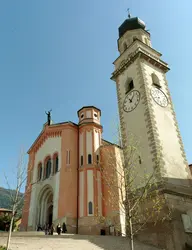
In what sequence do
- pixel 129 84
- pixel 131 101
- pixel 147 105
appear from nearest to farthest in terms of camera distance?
1. pixel 147 105
2. pixel 131 101
3. pixel 129 84

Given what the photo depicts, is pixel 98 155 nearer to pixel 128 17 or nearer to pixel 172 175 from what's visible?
pixel 172 175

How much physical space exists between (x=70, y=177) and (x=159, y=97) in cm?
1285

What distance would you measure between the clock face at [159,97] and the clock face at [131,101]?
1424 millimetres

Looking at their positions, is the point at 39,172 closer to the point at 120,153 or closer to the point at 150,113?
the point at 120,153

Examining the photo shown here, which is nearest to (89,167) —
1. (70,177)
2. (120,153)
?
(70,177)

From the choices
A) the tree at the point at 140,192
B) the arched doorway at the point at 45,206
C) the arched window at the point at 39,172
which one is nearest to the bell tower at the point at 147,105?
the tree at the point at 140,192

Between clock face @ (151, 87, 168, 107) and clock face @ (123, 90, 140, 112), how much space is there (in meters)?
1.42

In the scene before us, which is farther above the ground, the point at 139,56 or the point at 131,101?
the point at 139,56

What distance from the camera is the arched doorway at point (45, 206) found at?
29.4 meters

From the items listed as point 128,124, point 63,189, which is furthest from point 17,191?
point 63,189

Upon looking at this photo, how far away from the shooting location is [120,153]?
22438 millimetres

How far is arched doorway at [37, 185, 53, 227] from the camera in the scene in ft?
96.4

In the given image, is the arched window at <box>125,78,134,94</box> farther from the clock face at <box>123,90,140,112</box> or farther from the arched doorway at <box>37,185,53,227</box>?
the arched doorway at <box>37,185,53,227</box>

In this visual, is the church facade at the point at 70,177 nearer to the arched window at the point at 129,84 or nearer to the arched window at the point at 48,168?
the arched window at the point at 48,168
